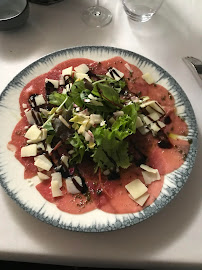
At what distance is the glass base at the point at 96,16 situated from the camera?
4.55 ft

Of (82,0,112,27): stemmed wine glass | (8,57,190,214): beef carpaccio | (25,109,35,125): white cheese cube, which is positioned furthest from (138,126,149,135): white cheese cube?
(82,0,112,27): stemmed wine glass

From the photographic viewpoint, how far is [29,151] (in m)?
0.95

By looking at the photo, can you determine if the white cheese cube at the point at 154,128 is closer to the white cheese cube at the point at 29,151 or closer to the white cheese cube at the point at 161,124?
the white cheese cube at the point at 161,124

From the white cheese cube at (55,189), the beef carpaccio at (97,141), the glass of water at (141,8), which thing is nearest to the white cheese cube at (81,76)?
the beef carpaccio at (97,141)

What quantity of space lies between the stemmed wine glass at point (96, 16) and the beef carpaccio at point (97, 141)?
0.39m

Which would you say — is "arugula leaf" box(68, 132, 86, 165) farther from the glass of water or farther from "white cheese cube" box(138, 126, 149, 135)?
the glass of water

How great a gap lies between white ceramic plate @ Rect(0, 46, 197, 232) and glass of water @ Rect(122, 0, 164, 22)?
0.33 meters

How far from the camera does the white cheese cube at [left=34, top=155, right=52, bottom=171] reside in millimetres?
931

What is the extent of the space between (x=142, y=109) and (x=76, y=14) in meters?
0.61

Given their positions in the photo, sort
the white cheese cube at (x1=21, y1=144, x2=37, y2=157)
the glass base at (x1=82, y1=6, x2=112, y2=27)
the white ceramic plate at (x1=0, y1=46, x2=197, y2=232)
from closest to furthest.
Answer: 1. the white ceramic plate at (x1=0, y1=46, x2=197, y2=232)
2. the white cheese cube at (x1=21, y1=144, x2=37, y2=157)
3. the glass base at (x1=82, y1=6, x2=112, y2=27)

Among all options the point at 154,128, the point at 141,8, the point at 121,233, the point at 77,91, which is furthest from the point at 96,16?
the point at 121,233

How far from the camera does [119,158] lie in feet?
3.04

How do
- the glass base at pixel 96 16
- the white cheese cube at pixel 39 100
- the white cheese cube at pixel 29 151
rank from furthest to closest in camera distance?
1. the glass base at pixel 96 16
2. the white cheese cube at pixel 39 100
3. the white cheese cube at pixel 29 151

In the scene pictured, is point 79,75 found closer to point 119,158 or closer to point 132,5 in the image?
point 119,158
